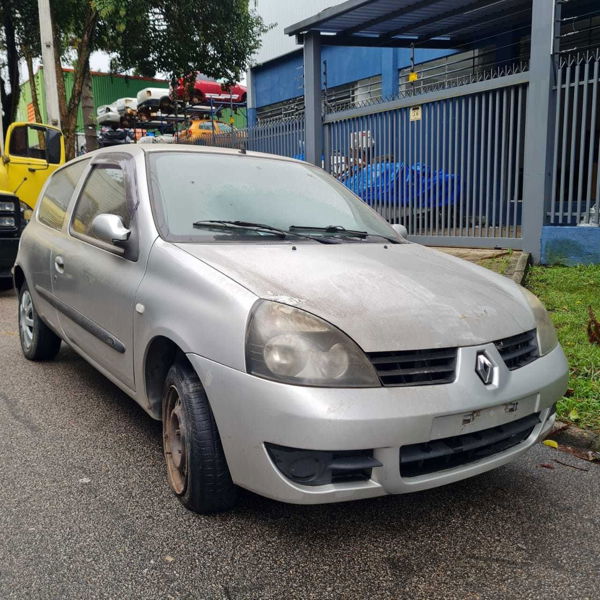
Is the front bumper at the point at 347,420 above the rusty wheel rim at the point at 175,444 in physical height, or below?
above

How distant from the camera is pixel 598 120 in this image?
7152mm

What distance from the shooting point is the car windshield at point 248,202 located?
9.91 ft

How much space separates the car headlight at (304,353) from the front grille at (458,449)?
0.30m

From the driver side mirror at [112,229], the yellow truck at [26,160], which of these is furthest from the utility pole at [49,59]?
the driver side mirror at [112,229]

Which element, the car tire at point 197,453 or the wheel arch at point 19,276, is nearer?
the car tire at point 197,453

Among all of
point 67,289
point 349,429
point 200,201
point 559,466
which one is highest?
point 200,201

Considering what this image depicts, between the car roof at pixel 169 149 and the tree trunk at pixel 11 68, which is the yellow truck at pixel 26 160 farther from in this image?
the tree trunk at pixel 11 68

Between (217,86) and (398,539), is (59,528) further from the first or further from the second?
(217,86)

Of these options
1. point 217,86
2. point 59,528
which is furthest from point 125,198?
point 217,86

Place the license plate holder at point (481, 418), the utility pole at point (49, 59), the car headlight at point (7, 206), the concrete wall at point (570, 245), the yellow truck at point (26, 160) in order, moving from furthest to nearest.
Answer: the utility pole at point (49, 59), the yellow truck at point (26, 160), the car headlight at point (7, 206), the concrete wall at point (570, 245), the license plate holder at point (481, 418)

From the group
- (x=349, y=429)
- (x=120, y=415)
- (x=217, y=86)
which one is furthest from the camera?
(x=217, y=86)

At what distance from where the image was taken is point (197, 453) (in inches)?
93.5

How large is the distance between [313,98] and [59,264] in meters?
7.45

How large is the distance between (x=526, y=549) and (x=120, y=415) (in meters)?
2.35
